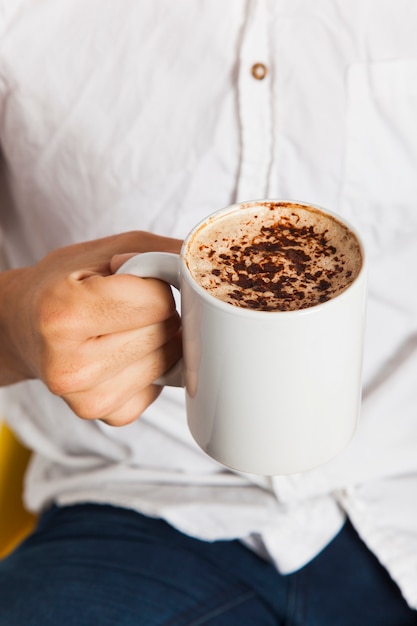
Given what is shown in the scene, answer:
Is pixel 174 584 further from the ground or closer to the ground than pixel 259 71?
closer to the ground

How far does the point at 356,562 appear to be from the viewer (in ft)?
2.94

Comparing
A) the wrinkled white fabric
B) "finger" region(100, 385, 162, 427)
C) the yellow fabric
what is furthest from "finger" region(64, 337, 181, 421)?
the yellow fabric

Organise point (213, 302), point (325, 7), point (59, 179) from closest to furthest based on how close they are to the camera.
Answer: point (213, 302) < point (325, 7) < point (59, 179)

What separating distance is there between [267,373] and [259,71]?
1.21ft

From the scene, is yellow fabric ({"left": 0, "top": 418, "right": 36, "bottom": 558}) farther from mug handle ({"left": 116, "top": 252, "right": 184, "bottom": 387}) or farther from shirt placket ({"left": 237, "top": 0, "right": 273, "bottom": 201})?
mug handle ({"left": 116, "top": 252, "right": 184, "bottom": 387})

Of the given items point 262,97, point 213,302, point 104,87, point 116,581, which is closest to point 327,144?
point 262,97

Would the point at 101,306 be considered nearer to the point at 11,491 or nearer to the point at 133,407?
the point at 133,407

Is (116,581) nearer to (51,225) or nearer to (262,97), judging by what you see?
(51,225)

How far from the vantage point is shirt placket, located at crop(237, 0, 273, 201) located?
760 mm

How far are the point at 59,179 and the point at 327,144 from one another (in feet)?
0.88

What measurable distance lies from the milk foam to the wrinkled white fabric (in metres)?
0.23

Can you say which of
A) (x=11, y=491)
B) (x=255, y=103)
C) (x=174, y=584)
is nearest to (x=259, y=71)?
(x=255, y=103)

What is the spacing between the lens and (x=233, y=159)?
798 mm

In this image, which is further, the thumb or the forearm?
the forearm
